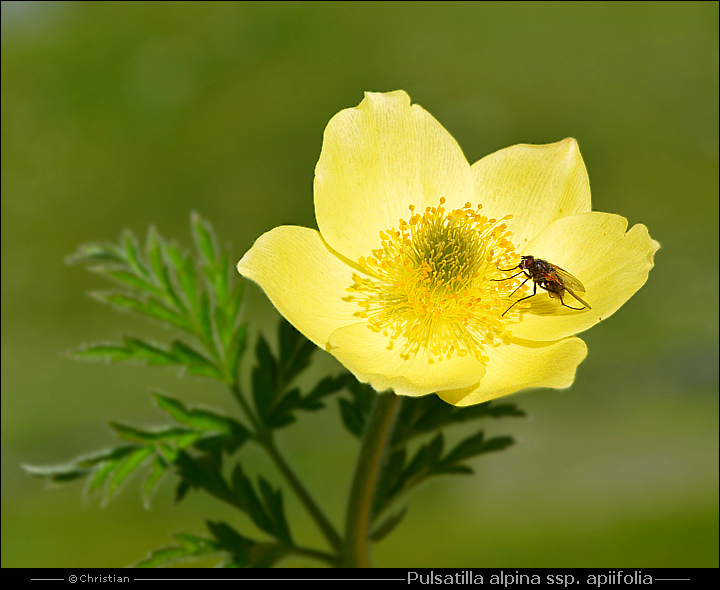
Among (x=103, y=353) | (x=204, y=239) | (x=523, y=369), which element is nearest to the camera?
(x=523, y=369)

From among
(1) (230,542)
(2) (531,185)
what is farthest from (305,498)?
(2) (531,185)

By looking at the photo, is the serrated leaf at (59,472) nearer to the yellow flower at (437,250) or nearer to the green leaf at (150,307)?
the green leaf at (150,307)

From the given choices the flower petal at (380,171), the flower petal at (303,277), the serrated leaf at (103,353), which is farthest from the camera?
the serrated leaf at (103,353)

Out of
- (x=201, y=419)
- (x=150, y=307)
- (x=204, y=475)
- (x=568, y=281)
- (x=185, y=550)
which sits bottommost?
(x=185, y=550)

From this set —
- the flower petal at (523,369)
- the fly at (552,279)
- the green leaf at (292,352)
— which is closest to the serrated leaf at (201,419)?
the green leaf at (292,352)

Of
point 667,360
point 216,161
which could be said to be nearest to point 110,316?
point 216,161

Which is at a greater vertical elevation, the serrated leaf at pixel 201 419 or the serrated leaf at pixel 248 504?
the serrated leaf at pixel 201 419

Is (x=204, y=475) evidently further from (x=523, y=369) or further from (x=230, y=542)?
(x=523, y=369)
